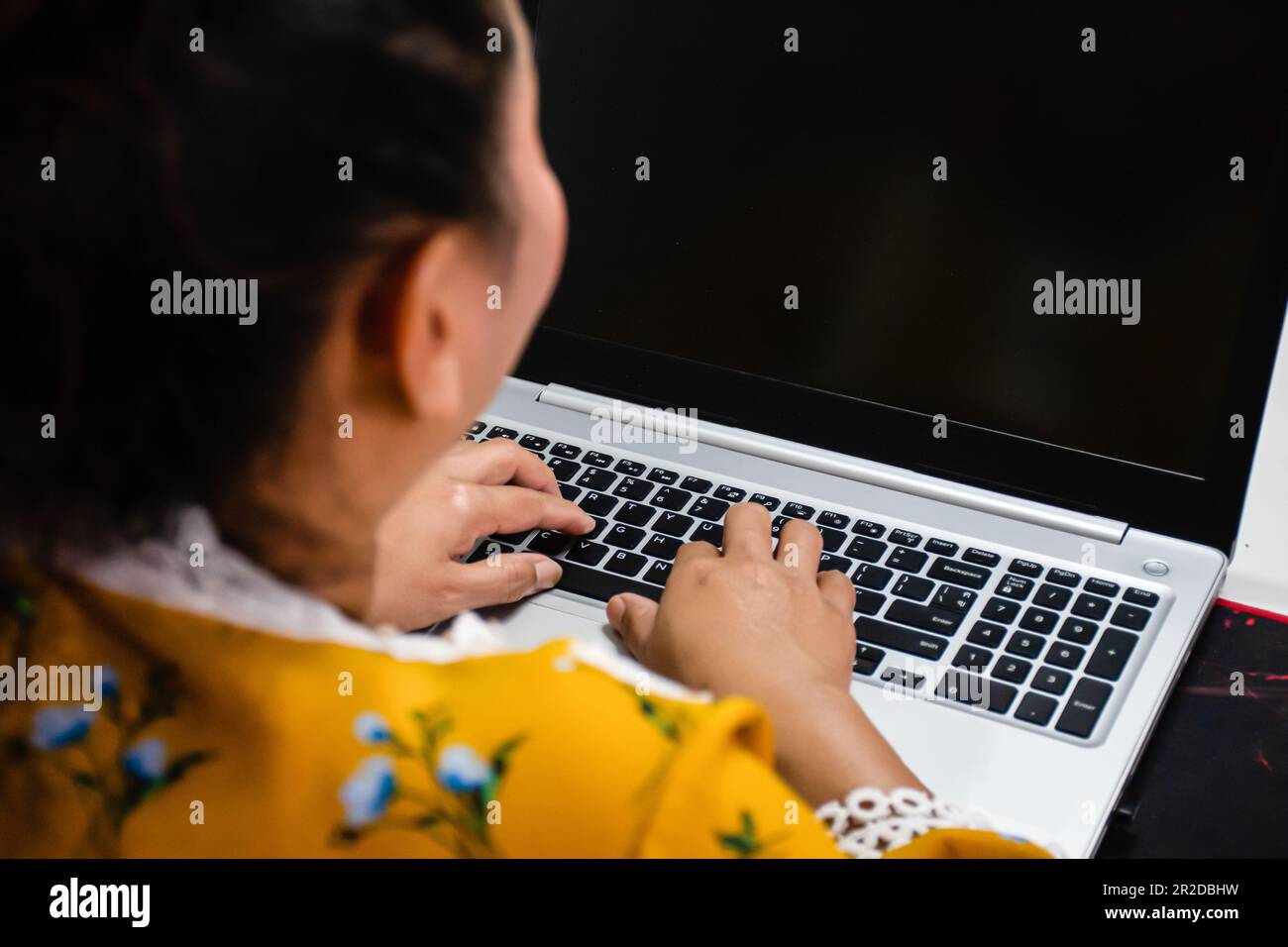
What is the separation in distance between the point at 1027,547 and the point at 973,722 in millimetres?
162

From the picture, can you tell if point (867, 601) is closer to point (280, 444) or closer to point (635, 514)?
point (635, 514)

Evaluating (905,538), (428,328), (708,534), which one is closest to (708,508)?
(708,534)

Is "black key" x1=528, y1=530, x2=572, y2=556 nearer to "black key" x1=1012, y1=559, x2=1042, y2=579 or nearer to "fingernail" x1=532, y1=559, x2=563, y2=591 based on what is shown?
"fingernail" x1=532, y1=559, x2=563, y2=591

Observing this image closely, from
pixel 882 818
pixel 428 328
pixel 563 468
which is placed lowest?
pixel 882 818

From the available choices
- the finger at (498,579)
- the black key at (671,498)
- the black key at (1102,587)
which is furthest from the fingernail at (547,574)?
the black key at (1102,587)

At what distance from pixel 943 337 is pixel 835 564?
0.16 metres

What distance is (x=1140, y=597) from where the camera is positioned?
2.43ft

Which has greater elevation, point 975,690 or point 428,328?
point 428,328

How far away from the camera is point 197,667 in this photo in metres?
0.43

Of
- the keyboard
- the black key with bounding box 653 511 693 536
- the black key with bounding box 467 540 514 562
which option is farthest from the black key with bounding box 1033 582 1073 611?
the black key with bounding box 467 540 514 562

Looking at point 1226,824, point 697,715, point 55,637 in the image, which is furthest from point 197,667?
point 1226,824

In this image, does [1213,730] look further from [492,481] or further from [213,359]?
[213,359]

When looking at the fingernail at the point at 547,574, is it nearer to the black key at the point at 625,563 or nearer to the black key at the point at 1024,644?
the black key at the point at 625,563

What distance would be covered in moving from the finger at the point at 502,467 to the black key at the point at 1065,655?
1.03ft
